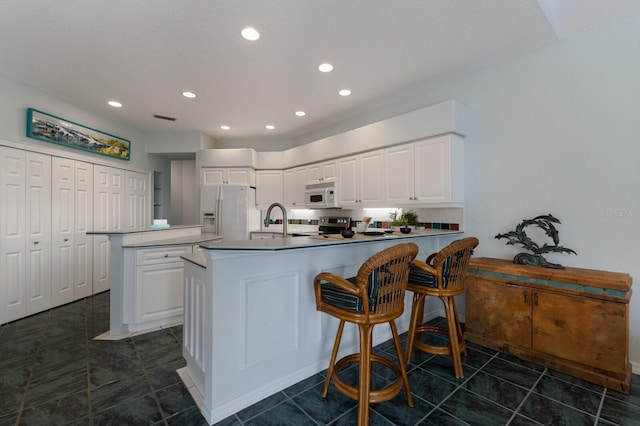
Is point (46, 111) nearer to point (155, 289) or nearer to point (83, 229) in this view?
point (83, 229)

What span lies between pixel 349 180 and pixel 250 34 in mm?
2274

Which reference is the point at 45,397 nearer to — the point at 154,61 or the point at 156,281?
the point at 156,281

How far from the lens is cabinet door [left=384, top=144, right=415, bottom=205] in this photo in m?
3.34

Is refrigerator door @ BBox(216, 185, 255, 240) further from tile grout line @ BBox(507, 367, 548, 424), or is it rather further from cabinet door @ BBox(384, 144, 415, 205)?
tile grout line @ BBox(507, 367, 548, 424)

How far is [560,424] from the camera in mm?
1648

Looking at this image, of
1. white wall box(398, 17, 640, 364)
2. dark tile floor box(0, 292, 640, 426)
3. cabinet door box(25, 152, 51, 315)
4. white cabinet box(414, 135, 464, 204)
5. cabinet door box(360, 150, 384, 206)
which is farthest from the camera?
cabinet door box(360, 150, 384, 206)

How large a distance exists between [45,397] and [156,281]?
1221mm

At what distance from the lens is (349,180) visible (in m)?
4.17

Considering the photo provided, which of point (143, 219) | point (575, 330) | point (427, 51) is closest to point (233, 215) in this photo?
point (143, 219)

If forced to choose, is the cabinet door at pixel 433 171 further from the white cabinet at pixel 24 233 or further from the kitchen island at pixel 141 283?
the white cabinet at pixel 24 233

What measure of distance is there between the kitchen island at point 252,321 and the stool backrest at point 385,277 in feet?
1.53

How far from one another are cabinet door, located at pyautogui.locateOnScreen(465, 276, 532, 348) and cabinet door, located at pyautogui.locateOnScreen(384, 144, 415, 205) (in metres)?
1.16

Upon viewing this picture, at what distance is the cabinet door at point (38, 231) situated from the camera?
3475 mm

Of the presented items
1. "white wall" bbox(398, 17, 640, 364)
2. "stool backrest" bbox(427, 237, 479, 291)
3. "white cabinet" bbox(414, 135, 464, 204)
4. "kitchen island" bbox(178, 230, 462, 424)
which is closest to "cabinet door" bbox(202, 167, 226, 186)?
"kitchen island" bbox(178, 230, 462, 424)
